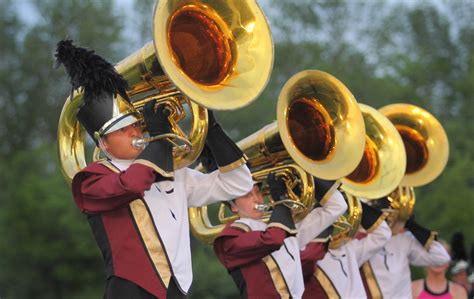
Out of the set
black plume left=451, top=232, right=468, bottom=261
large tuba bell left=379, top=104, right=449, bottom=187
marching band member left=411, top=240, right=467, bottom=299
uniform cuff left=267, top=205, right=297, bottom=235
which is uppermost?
uniform cuff left=267, top=205, right=297, bottom=235

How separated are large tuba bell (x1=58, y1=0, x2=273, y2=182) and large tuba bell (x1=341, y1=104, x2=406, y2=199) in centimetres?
181

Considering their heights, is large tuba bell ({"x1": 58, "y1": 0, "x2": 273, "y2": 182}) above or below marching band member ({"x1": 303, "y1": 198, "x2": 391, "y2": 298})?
above

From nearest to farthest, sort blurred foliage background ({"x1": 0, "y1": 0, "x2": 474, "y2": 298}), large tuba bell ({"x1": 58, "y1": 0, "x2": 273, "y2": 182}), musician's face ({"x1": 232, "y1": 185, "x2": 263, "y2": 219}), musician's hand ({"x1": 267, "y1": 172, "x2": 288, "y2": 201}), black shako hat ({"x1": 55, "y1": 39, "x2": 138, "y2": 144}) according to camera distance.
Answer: large tuba bell ({"x1": 58, "y1": 0, "x2": 273, "y2": 182}) → black shako hat ({"x1": 55, "y1": 39, "x2": 138, "y2": 144}) → musician's hand ({"x1": 267, "y1": 172, "x2": 288, "y2": 201}) → musician's face ({"x1": 232, "y1": 185, "x2": 263, "y2": 219}) → blurred foliage background ({"x1": 0, "y1": 0, "x2": 474, "y2": 298})

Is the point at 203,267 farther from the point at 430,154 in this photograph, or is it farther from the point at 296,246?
the point at 296,246

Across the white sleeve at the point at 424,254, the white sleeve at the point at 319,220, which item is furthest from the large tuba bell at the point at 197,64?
the white sleeve at the point at 424,254

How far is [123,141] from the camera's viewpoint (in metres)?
4.08

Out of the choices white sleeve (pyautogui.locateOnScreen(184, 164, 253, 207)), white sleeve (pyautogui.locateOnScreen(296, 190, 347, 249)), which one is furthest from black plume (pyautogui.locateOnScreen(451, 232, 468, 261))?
white sleeve (pyautogui.locateOnScreen(184, 164, 253, 207))

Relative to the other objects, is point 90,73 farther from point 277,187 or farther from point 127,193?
point 277,187

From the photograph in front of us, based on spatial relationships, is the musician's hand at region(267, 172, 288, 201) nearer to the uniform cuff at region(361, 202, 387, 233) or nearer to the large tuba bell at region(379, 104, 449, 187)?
the uniform cuff at region(361, 202, 387, 233)

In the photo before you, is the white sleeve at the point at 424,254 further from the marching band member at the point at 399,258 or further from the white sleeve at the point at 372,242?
the white sleeve at the point at 372,242

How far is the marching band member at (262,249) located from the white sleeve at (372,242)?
1112 mm

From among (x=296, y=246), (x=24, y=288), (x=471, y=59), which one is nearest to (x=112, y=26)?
(x=24, y=288)

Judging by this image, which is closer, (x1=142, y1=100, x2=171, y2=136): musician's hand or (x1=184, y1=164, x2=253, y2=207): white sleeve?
(x1=142, y1=100, x2=171, y2=136): musician's hand

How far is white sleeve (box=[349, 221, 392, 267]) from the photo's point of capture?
6375 millimetres
